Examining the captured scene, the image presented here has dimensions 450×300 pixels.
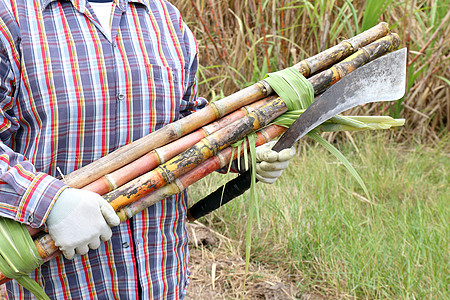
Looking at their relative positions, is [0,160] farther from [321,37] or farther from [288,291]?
[321,37]

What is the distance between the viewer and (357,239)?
212 cm

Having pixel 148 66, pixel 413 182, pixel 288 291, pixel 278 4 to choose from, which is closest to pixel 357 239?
pixel 288 291

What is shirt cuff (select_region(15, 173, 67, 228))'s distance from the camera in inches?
39.9

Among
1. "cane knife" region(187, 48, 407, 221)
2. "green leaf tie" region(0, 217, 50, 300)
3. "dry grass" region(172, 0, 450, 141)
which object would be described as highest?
"cane knife" region(187, 48, 407, 221)

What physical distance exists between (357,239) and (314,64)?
42.5 inches

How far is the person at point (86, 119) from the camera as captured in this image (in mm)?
1042

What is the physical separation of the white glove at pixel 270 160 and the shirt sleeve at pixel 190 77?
0.25 m

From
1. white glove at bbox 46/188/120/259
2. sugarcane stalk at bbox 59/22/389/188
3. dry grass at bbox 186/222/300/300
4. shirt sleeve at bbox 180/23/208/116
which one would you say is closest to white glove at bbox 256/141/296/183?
sugarcane stalk at bbox 59/22/389/188

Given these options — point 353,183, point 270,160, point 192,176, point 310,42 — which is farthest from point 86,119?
point 310,42

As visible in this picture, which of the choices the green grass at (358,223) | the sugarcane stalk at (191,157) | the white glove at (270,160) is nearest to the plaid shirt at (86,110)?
the sugarcane stalk at (191,157)

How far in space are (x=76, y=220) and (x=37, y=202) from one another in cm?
9

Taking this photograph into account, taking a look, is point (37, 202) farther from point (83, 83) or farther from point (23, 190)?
point (83, 83)

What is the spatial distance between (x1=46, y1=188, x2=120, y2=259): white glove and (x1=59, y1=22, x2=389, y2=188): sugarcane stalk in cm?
9

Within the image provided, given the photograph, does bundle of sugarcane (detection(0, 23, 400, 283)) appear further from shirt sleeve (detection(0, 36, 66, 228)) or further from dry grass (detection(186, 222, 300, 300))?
dry grass (detection(186, 222, 300, 300))
